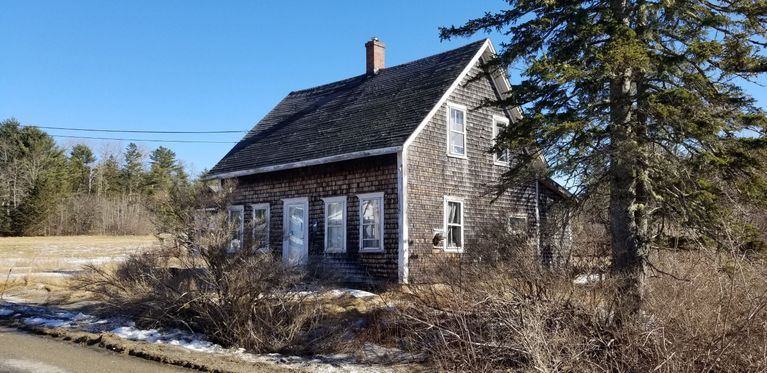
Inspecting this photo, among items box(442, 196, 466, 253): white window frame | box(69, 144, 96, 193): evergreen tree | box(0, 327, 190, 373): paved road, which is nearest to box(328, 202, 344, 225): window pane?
box(442, 196, 466, 253): white window frame

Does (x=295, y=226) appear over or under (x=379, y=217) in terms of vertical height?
under

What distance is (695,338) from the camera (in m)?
6.32

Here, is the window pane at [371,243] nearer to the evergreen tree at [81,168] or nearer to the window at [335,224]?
the window at [335,224]

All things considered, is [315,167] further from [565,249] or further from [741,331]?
[741,331]

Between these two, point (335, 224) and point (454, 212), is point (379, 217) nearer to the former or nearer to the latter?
point (335, 224)

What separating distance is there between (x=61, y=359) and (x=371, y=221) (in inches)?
365

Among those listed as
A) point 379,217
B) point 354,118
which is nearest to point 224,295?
point 379,217

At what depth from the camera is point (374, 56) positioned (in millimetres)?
22359

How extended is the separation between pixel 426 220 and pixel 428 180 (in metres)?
1.12

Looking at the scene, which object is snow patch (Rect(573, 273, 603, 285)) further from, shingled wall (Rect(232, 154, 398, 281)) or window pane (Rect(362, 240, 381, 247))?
window pane (Rect(362, 240, 381, 247))

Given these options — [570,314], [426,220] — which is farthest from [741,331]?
[426,220]

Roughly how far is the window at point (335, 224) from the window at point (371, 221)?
0.75 metres

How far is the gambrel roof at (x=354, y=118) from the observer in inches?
664

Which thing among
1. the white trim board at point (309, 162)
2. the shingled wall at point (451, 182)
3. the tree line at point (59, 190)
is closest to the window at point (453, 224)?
the shingled wall at point (451, 182)
